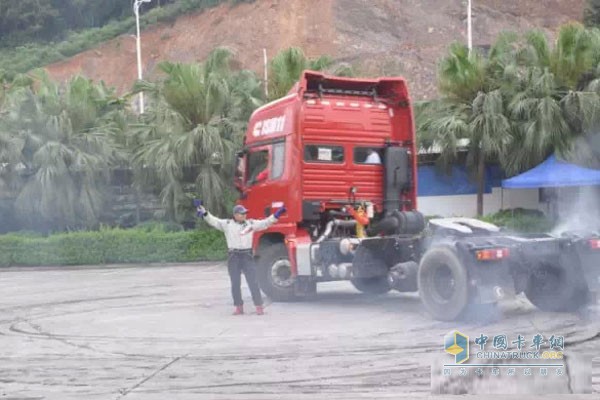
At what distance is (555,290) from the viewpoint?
36.7ft

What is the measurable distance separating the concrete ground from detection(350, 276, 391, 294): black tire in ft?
0.54

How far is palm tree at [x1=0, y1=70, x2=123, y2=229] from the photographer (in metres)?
27.4

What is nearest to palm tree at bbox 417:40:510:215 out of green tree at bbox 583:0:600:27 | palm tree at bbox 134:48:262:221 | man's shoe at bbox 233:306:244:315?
palm tree at bbox 134:48:262:221

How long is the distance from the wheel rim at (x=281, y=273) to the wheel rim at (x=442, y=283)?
11.4 ft

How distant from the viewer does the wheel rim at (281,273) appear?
1412 cm

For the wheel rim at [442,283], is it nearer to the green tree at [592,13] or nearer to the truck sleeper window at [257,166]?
the truck sleeper window at [257,166]

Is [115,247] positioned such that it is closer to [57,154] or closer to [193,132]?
[57,154]

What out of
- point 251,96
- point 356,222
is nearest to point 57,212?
point 251,96

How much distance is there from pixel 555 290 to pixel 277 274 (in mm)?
4761

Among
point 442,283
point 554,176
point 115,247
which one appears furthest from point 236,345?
point 115,247

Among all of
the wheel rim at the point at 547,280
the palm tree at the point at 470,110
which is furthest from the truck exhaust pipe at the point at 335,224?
the palm tree at the point at 470,110

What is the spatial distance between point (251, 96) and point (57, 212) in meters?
7.37

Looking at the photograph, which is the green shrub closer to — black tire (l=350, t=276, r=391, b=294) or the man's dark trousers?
black tire (l=350, t=276, r=391, b=294)

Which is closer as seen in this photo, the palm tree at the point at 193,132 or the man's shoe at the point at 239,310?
the man's shoe at the point at 239,310
